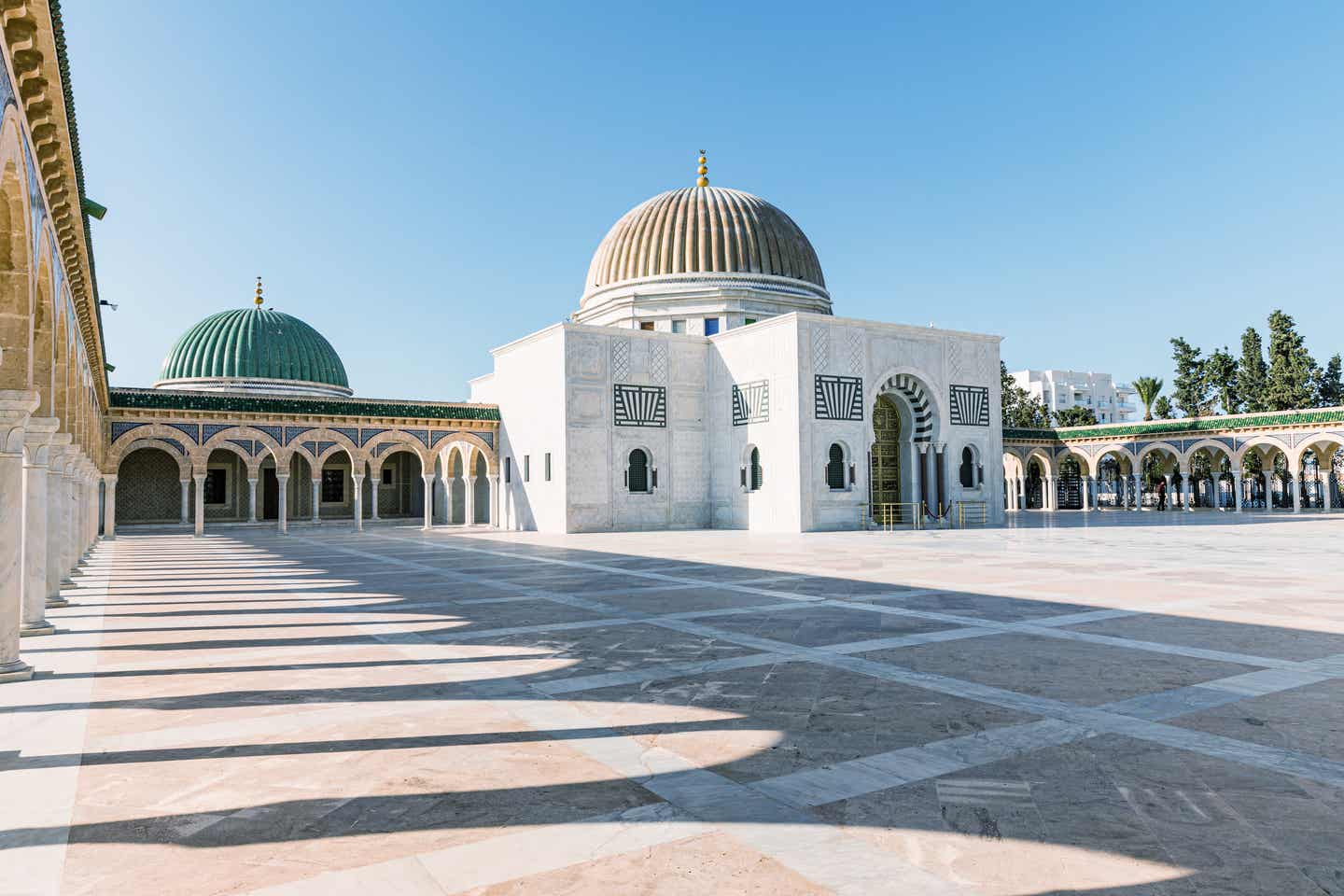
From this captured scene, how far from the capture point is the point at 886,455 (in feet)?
85.8

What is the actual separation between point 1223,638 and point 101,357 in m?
19.6

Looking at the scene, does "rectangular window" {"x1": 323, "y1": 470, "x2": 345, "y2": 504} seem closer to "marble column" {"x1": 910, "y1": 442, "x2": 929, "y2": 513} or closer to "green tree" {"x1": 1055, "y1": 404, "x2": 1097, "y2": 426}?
"marble column" {"x1": 910, "y1": 442, "x2": 929, "y2": 513}

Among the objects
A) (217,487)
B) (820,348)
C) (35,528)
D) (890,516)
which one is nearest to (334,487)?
(217,487)

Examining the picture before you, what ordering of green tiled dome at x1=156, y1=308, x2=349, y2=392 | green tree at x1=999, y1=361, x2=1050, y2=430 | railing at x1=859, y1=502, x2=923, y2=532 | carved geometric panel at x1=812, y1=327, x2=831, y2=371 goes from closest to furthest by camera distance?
carved geometric panel at x1=812, y1=327, x2=831, y2=371
railing at x1=859, y1=502, x2=923, y2=532
green tiled dome at x1=156, y1=308, x2=349, y2=392
green tree at x1=999, y1=361, x2=1050, y2=430

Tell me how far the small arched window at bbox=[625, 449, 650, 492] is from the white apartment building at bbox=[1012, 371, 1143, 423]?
77.0 metres

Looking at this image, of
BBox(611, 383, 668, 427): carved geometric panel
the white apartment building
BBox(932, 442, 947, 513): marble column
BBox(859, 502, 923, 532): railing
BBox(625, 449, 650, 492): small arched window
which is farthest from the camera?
the white apartment building

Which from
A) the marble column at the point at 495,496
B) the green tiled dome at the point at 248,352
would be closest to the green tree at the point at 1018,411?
the marble column at the point at 495,496

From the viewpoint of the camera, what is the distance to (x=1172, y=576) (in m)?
10.3

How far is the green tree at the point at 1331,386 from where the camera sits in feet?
135

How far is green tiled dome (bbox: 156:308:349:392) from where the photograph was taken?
35594mm

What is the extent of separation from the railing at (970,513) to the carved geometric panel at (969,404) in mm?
2543

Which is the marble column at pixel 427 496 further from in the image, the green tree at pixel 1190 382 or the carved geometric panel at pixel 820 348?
the green tree at pixel 1190 382

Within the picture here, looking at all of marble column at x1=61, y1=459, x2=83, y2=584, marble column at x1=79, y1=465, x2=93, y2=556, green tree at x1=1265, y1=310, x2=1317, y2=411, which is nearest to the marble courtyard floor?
marble column at x1=61, y1=459, x2=83, y2=584

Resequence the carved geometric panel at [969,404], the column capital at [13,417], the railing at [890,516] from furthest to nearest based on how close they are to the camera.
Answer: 1. the carved geometric panel at [969,404]
2. the railing at [890,516]
3. the column capital at [13,417]
